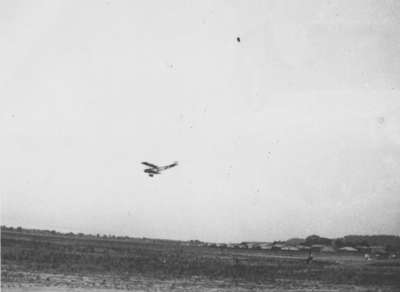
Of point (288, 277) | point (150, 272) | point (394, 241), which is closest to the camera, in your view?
point (150, 272)

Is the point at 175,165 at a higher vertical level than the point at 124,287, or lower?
higher

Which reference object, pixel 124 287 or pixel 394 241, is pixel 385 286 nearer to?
pixel 124 287

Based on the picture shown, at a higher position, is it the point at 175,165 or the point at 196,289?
the point at 175,165

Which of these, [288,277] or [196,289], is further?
[288,277]

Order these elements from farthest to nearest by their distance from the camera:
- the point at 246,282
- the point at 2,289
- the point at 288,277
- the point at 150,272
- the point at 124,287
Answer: the point at 288,277, the point at 150,272, the point at 246,282, the point at 124,287, the point at 2,289

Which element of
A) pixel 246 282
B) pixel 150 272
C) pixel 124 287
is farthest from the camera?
pixel 150 272

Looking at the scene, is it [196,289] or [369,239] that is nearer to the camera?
[196,289]

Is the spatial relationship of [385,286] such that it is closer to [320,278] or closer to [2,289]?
[320,278]

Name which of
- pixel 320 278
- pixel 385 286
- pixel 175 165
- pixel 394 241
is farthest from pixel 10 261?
pixel 394 241

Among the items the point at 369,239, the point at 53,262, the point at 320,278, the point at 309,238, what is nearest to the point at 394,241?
the point at 369,239
